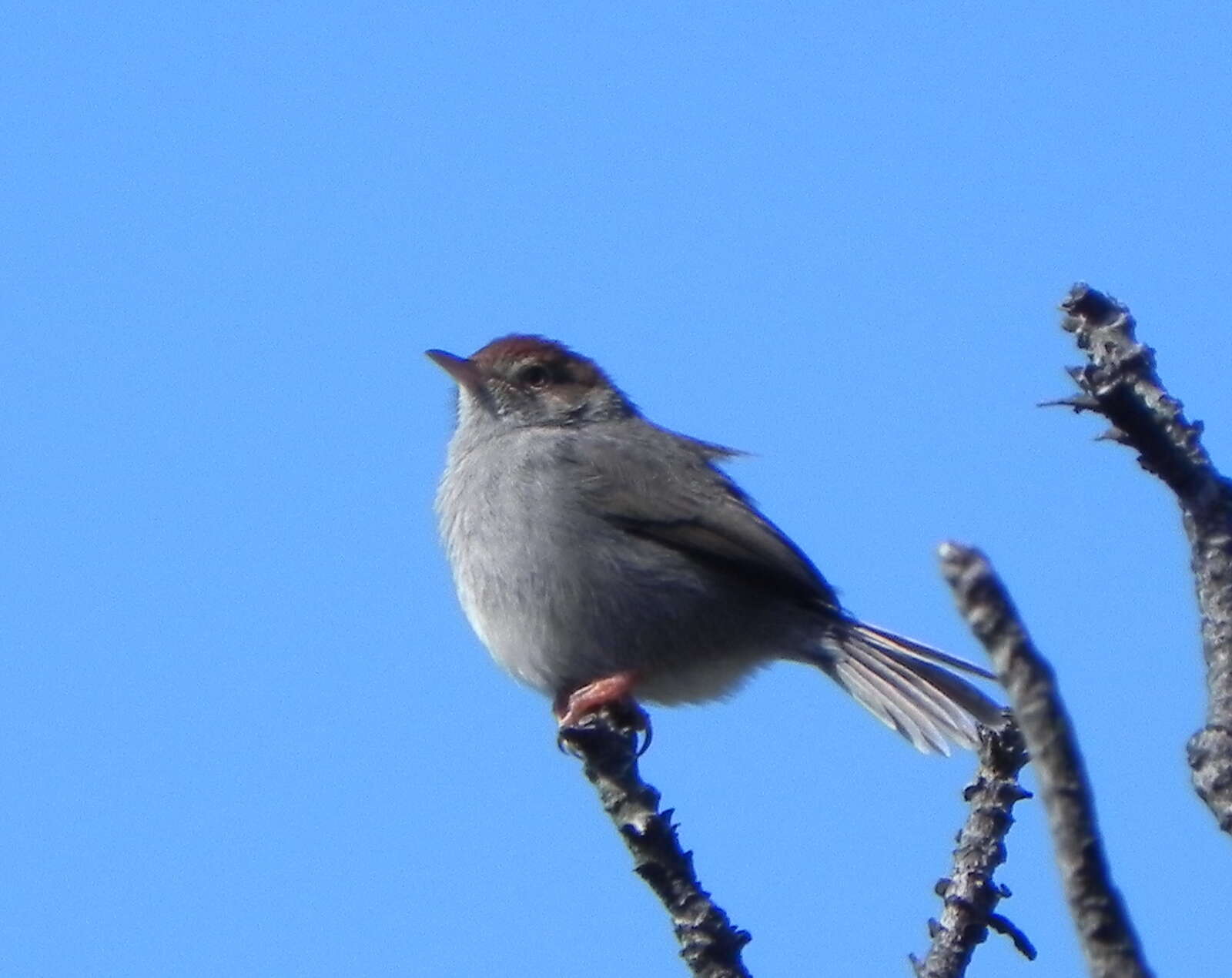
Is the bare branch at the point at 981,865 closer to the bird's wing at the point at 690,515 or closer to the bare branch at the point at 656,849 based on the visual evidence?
the bare branch at the point at 656,849

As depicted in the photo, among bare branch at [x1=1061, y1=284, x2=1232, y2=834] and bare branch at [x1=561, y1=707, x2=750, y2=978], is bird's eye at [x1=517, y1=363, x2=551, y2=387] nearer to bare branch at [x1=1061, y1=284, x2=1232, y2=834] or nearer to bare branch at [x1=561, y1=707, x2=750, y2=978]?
bare branch at [x1=561, y1=707, x2=750, y2=978]

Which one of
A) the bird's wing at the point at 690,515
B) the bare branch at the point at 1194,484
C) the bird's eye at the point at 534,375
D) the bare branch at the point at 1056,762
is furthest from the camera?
the bird's eye at the point at 534,375

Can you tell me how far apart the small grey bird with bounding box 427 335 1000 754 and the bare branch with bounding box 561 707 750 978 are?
3140mm

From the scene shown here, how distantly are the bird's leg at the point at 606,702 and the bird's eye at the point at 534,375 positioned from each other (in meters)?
1.95

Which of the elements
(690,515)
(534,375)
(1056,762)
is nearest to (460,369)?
(534,375)

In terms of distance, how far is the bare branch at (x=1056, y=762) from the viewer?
1772 mm

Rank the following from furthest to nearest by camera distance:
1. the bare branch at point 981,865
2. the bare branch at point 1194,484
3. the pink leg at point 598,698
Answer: the pink leg at point 598,698
the bare branch at point 981,865
the bare branch at point 1194,484

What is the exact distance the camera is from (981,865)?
3.35 metres

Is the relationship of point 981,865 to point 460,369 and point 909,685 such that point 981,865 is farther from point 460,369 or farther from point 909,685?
point 460,369

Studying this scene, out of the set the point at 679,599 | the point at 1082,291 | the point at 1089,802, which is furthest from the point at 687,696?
the point at 1089,802

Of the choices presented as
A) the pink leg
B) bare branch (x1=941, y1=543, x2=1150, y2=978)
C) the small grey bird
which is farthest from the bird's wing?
bare branch (x1=941, y1=543, x2=1150, y2=978)

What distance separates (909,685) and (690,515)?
1212mm

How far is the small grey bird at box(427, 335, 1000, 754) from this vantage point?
7.55 metres

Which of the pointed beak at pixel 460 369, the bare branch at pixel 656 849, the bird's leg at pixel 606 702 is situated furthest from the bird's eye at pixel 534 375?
the bare branch at pixel 656 849
